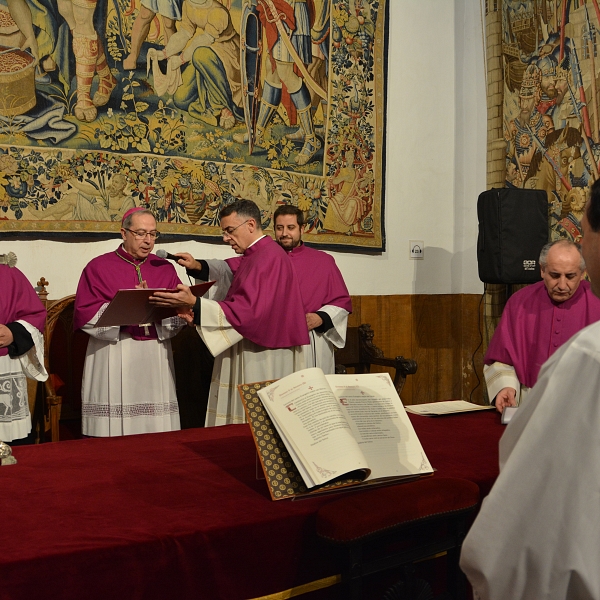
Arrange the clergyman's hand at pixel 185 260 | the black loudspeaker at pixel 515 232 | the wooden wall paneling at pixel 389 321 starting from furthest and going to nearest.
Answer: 1. the wooden wall paneling at pixel 389 321
2. the black loudspeaker at pixel 515 232
3. the clergyman's hand at pixel 185 260

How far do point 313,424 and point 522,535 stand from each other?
922mm

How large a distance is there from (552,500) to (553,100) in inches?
239

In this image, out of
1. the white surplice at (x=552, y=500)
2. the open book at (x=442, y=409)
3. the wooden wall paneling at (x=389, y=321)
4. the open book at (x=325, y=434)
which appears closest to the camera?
the white surplice at (x=552, y=500)

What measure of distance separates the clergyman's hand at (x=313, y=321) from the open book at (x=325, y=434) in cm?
301

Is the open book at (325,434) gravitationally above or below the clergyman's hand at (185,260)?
below

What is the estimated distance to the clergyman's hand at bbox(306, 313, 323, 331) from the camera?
5492 millimetres

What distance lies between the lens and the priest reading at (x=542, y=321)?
407 centimetres

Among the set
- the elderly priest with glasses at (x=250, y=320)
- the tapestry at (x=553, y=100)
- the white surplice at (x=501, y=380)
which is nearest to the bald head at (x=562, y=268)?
the white surplice at (x=501, y=380)

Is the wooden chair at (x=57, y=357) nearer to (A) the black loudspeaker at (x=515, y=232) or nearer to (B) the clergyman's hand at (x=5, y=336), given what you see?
(B) the clergyman's hand at (x=5, y=336)

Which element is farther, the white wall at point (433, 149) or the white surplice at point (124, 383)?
the white wall at point (433, 149)

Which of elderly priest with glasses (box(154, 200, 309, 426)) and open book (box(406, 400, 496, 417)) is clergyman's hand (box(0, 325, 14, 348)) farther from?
open book (box(406, 400, 496, 417))

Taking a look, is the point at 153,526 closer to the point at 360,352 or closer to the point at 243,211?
the point at 243,211

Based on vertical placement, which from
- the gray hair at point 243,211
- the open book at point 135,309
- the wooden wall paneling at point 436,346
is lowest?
the wooden wall paneling at point 436,346

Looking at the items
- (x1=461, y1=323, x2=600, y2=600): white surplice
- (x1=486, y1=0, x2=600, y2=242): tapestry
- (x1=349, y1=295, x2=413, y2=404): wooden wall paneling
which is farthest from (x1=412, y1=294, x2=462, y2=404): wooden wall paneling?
(x1=461, y1=323, x2=600, y2=600): white surplice
